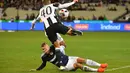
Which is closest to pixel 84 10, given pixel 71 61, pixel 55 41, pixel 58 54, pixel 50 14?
pixel 50 14

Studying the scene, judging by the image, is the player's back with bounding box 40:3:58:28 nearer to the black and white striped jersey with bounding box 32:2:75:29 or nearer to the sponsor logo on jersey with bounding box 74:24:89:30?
the black and white striped jersey with bounding box 32:2:75:29

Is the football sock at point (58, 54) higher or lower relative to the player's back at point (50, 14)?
lower

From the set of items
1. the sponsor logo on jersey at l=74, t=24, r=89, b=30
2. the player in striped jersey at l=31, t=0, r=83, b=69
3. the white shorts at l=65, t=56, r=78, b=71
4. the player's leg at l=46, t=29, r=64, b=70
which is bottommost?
the sponsor logo on jersey at l=74, t=24, r=89, b=30

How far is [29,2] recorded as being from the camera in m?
57.2

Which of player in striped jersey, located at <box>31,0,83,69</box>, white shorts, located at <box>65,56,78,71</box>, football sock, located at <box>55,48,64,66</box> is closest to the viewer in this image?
white shorts, located at <box>65,56,78,71</box>

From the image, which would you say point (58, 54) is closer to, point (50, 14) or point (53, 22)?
point (53, 22)

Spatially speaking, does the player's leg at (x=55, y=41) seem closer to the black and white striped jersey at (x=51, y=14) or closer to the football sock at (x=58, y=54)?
the football sock at (x=58, y=54)

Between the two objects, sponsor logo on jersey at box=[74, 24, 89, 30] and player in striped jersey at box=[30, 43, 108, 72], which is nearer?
player in striped jersey at box=[30, 43, 108, 72]

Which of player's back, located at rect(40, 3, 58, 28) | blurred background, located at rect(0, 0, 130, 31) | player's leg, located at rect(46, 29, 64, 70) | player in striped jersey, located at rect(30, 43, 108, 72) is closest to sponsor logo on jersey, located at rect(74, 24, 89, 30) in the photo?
blurred background, located at rect(0, 0, 130, 31)

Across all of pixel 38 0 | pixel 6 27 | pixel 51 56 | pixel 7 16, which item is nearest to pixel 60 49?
pixel 51 56

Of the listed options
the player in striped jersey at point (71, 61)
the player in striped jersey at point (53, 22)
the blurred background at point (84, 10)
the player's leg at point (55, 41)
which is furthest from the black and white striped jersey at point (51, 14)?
the blurred background at point (84, 10)

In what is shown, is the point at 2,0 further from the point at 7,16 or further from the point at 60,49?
the point at 60,49

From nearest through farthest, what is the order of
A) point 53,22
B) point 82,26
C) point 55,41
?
point 55,41 < point 53,22 < point 82,26

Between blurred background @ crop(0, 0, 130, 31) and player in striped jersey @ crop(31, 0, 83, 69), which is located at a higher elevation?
player in striped jersey @ crop(31, 0, 83, 69)
